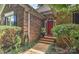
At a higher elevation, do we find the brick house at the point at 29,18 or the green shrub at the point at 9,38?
the brick house at the point at 29,18

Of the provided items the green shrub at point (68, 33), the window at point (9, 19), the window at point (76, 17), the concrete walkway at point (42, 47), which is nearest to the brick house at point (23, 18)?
the window at point (9, 19)

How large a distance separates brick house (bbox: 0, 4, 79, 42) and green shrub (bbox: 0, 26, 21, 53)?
0.07 meters

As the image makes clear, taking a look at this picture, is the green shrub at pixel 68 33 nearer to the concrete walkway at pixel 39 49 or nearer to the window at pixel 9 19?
the concrete walkway at pixel 39 49

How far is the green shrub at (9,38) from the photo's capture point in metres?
2.54

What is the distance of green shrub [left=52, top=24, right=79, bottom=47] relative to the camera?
251 cm

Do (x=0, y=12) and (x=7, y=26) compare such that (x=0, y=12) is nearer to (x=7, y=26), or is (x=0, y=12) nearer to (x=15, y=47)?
(x=7, y=26)

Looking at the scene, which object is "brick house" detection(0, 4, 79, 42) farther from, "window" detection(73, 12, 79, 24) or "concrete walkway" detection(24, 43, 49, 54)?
"concrete walkway" detection(24, 43, 49, 54)

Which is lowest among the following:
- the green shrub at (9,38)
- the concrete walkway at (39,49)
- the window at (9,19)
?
the concrete walkway at (39,49)

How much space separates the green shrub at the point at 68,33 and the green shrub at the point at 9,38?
53 cm

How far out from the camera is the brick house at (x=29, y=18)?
255 centimetres

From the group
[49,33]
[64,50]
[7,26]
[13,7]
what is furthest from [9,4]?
[64,50]
